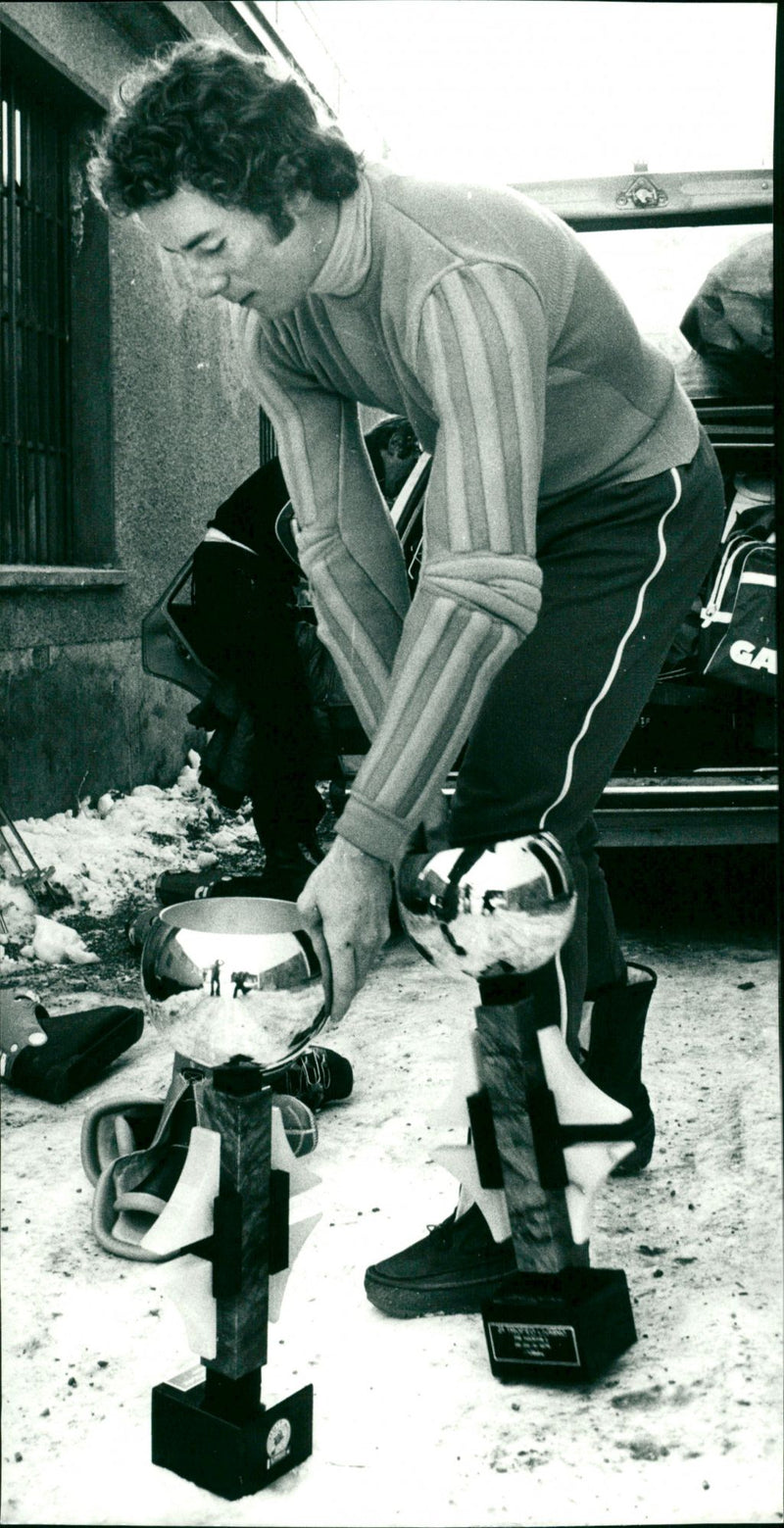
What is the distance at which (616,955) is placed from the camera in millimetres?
2139

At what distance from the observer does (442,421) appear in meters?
1.51

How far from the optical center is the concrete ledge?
471 centimetres

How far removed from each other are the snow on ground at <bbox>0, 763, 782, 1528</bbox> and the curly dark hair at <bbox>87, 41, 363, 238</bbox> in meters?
0.98

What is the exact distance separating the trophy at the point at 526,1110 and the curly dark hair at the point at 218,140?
700 mm

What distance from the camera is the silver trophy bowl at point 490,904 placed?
131 centimetres

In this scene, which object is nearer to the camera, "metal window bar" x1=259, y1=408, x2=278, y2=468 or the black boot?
the black boot

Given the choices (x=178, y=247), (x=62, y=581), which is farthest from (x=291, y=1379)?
(x=62, y=581)

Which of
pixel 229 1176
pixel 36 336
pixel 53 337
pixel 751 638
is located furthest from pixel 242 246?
pixel 53 337

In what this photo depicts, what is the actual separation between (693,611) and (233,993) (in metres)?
2.90

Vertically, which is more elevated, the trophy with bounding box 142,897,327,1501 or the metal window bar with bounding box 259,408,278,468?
the metal window bar with bounding box 259,408,278,468

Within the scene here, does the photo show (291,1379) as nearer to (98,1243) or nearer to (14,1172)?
(98,1243)

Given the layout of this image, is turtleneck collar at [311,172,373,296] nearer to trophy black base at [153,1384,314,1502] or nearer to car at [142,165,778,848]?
trophy black base at [153,1384,314,1502]

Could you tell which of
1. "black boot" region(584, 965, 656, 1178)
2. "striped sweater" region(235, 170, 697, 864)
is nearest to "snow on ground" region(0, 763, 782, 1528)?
"black boot" region(584, 965, 656, 1178)

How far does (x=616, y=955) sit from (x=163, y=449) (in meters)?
4.27
